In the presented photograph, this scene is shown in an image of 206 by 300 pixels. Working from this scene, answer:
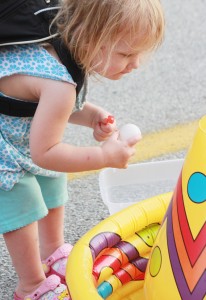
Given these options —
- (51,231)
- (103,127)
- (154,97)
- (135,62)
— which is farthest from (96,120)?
(154,97)

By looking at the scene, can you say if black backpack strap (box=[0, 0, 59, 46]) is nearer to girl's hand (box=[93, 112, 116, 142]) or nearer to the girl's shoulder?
the girl's shoulder

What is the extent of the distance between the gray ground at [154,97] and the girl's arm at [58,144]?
2.09ft

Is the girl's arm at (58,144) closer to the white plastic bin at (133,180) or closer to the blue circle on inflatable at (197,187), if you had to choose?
the blue circle on inflatable at (197,187)

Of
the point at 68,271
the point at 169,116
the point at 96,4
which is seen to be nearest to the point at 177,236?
the point at 68,271

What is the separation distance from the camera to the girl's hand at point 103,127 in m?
2.12

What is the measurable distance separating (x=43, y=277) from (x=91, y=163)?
1.50ft

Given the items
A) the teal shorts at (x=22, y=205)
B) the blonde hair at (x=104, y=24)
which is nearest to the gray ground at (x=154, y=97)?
the teal shorts at (x=22, y=205)

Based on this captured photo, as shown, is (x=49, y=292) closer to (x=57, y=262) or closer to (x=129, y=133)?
(x=57, y=262)

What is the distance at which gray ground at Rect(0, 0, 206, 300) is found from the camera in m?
2.70

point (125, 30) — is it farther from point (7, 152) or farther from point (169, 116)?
point (169, 116)

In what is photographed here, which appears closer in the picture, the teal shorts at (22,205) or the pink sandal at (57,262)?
the teal shorts at (22,205)

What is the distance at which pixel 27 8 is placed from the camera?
1835mm

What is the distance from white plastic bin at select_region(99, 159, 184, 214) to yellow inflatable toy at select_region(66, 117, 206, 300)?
0.40m

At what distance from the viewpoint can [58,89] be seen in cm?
184
